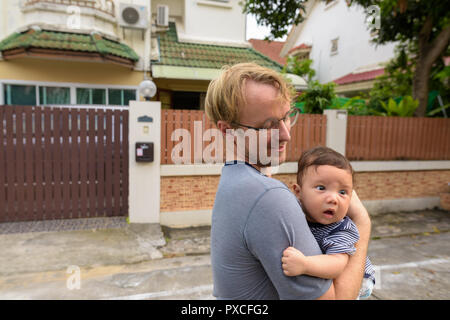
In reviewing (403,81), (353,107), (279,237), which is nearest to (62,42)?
(353,107)

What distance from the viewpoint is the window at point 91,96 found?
8.84 meters

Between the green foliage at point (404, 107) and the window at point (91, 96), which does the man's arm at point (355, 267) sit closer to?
the green foliage at point (404, 107)

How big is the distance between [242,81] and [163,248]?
4.17 meters

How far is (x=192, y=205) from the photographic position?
5.81 meters

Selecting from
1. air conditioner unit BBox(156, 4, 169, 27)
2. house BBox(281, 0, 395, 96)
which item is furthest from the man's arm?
house BBox(281, 0, 395, 96)

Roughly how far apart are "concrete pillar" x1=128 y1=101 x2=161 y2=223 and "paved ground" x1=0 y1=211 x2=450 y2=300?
314 mm

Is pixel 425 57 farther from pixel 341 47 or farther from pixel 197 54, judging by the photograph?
pixel 341 47

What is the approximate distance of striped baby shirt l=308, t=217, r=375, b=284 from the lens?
3.62ft

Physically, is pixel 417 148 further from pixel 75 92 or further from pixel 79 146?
pixel 75 92

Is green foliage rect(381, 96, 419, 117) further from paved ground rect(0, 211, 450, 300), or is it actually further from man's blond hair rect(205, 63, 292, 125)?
man's blond hair rect(205, 63, 292, 125)

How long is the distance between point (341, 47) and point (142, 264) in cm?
1426

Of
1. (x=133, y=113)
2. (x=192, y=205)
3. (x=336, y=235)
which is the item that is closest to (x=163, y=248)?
(x=192, y=205)

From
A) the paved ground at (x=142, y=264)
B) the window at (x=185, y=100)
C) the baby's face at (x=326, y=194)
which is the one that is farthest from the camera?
the window at (x=185, y=100)

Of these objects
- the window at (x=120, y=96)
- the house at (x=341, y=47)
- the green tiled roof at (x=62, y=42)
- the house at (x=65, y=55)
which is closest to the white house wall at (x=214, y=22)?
the house at (x=65, y=55)
